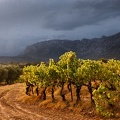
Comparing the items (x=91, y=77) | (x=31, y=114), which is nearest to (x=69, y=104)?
(x=31, y=114)

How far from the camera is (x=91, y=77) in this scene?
68000 mm

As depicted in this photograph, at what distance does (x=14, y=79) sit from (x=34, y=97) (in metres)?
91.7

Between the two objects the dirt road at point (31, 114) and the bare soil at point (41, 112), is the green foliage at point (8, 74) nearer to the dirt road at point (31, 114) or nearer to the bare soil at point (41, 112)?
the bare soil at point (41, 112)

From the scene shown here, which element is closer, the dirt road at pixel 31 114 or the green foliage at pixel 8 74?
the dirt road at pixel 31 114

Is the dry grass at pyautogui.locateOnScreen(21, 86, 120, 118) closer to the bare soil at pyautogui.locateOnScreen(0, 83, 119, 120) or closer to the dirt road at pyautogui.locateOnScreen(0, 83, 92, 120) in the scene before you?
the bare soil at pyautogui.locateOnScreen(0, 83, 119, 120)

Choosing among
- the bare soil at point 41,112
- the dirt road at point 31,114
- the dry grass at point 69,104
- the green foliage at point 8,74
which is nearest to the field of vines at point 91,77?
the dry grass at point 69,104

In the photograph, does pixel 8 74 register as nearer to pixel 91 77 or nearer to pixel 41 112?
pixel 41 112

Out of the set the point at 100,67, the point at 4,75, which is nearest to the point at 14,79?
the point at 4,75

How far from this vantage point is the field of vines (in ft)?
190

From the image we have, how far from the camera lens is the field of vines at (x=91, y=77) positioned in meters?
58.0

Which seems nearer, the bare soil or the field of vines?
the field of vines

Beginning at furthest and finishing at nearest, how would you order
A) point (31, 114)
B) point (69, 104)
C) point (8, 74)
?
point (8, 74) < point (69, 104) < point (31, 114)

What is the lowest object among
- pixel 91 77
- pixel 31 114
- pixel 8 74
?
pixel 31 114

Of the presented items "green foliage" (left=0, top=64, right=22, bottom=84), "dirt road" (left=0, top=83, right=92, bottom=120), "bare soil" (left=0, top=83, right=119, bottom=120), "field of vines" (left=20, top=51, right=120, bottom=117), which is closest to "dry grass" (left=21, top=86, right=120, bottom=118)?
"bare soil" (left=0, top=83, right=119, bottom=120)
